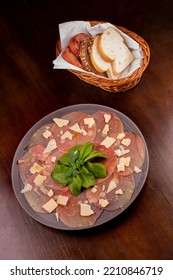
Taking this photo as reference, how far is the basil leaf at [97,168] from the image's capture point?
1.24 metres

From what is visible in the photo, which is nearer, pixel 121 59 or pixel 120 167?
pixel 120 167

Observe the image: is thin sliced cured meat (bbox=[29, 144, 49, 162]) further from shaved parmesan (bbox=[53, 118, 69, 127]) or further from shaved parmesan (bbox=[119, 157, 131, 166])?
shaved parmesan (bbox=[119, 157, 131, 166])

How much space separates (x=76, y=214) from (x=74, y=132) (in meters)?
0.30

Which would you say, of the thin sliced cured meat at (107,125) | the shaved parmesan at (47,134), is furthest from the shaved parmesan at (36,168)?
the thin sliced cured meat at (107,125)

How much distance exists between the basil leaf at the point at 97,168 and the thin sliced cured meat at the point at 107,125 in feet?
0.43

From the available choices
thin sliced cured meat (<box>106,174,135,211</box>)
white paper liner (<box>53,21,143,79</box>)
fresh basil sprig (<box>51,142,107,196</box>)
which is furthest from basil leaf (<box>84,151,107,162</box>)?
white paper liner (<box>53,21,143,79</box>)

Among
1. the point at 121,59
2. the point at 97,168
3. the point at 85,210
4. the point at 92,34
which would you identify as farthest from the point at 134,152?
the point at 92,34

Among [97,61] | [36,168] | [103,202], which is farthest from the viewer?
[97,61]

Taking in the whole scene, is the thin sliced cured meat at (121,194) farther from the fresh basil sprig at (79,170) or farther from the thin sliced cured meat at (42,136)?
the thin sliced cured meat at (42,136)

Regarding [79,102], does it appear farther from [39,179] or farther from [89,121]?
[39,179]

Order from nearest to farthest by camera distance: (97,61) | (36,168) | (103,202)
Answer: (103,202) < (36,168) < (97,61)

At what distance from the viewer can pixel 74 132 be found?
1.38 metres

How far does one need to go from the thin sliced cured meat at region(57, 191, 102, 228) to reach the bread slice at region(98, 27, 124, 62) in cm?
52
